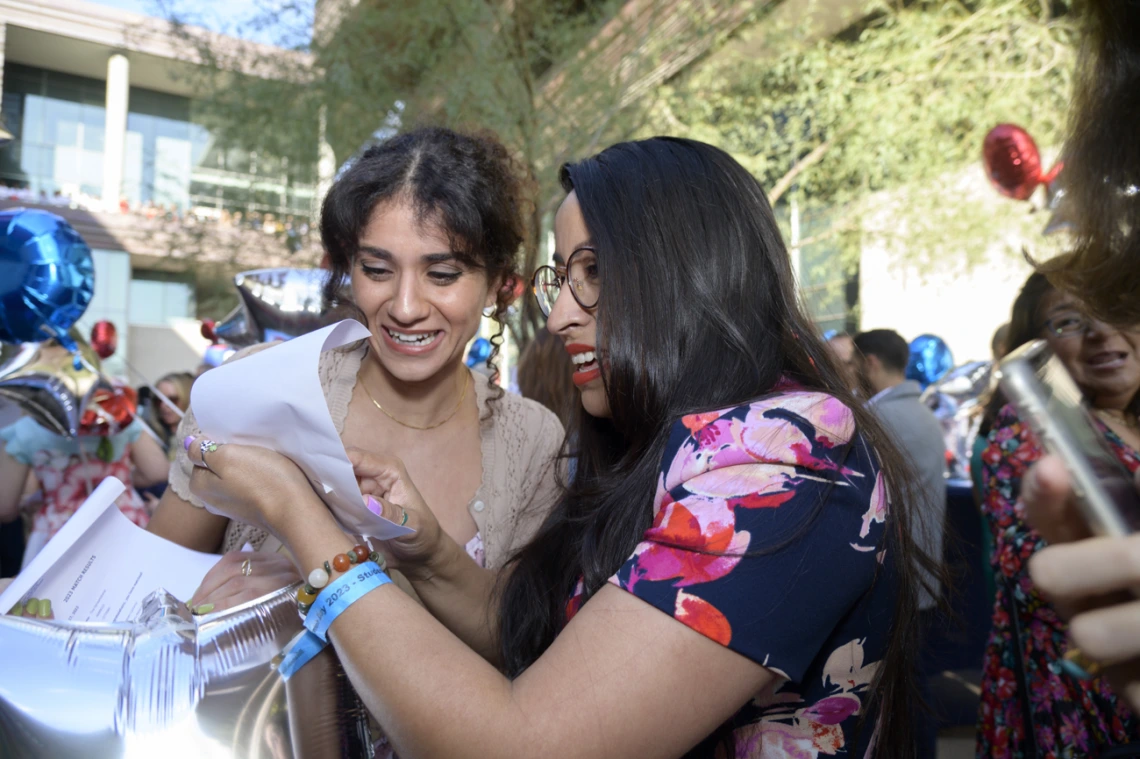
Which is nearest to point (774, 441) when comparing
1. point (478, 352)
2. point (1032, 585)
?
point (1032, 585)

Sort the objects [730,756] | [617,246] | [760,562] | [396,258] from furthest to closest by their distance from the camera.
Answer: [396,258]
[617,246]
[730,756]
[760,562]

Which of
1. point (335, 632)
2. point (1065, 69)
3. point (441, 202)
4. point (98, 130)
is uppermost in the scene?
point (98, 130)

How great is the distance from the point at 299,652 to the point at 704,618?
537 mm

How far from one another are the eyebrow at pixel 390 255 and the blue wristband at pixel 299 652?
39.5 inches

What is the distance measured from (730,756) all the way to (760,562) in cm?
33

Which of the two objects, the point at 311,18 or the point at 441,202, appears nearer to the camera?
the point at 441,202

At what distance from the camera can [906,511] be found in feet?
3.99

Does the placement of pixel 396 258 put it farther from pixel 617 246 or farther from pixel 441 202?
pixel 617 246

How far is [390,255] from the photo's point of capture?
1896mm

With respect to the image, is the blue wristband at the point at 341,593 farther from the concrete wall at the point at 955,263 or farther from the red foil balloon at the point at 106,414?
the concrete wall at the point at 955,263

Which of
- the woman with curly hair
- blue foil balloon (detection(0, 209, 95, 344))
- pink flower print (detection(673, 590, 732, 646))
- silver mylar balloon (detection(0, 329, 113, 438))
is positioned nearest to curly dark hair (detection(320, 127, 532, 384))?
the woman with curly hair

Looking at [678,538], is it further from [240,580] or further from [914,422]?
[914,422]

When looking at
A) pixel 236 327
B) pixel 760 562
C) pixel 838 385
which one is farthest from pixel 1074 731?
pixel 236 327

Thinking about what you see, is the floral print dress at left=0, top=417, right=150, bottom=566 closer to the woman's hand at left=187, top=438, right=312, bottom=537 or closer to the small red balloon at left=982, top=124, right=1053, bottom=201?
the woman's hand at left=187, top=438, right=312, bottom=537
